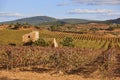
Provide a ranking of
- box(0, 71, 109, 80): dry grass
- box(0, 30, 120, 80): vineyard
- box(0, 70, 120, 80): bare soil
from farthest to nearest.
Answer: box(0, 30, 120, 80): vineyard → box(0, 70, 120, 80): bare soil → box(0, 71, 109, 80): dry grass

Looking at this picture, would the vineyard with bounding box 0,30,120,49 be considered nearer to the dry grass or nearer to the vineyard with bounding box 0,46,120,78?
the vineyard with bounding box 0,46,120,78

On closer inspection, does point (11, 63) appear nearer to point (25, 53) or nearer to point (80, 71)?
point (25, 53)

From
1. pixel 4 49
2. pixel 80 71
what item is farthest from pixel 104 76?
pixel 4 49

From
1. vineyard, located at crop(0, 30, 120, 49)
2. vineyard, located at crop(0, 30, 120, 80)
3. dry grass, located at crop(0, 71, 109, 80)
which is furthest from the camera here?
vineyard, located at crop(0, 30, 120, 49)

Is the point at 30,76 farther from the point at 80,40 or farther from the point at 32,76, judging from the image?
the point at 80,40

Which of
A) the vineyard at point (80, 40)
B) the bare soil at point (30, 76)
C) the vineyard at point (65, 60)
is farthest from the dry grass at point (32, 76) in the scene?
the vineyard at point (80, 40)

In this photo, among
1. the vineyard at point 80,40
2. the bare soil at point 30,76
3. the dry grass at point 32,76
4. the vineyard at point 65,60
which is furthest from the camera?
the vineyard at point 80,40

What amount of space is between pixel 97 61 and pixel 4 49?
6.68 m

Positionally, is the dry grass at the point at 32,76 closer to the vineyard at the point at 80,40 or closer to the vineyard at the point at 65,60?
the vineyard at the point at 65,60

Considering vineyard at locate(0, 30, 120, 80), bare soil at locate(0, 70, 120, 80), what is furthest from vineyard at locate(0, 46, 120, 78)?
bare soil at locate(0, 70, 120, 80)

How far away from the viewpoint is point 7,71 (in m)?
23.7

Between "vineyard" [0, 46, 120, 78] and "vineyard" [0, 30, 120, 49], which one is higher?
"vineyard" [0, 46, 120, 78]

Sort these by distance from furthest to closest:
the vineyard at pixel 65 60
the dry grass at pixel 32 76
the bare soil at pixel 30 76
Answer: the vineyard at pixel 65 60 < the bare soil at pixel 30 76 < the dry grass at pixel 32 76

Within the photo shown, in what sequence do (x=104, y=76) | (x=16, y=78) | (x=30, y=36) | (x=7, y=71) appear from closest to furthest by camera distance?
(x=16, y=78) < (x=104, y=76) < (x=7, y=71) < (x=30, y=36)
